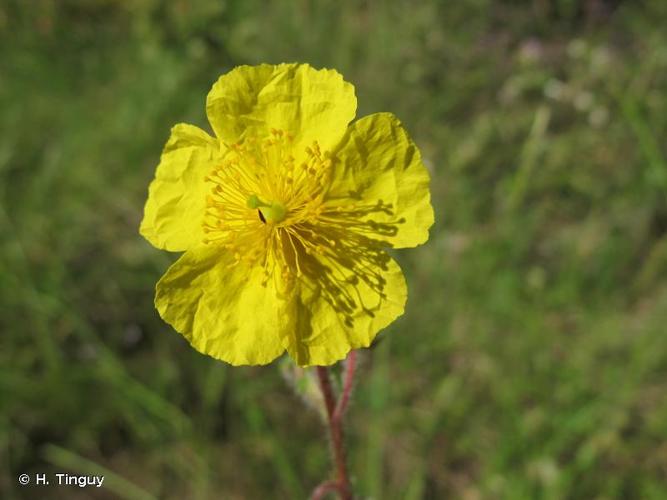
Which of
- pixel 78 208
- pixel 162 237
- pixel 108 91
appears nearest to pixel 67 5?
pixel 108 91

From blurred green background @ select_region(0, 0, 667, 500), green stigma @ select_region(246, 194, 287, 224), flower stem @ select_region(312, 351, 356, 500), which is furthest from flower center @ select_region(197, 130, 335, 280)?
blurred green background @ select_region(0, 0, 667, 500)

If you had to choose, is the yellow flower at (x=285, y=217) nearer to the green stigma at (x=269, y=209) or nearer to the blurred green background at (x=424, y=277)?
the green stigma at (x=269, y=209)

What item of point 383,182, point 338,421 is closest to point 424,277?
point 338,421

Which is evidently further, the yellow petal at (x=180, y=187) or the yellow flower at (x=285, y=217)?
the yellow petal at (x=180, y=187)

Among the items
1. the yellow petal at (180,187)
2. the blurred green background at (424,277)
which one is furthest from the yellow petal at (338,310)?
the blurred green background at (424,277)

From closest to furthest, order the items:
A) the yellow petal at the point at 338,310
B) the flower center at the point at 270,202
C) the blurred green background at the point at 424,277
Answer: the yellow petal at the point at 338,310
the flower center at the point at 270,202
the blurred green background at the point at 424,277

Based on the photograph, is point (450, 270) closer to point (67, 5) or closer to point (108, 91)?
point (108, 91)
